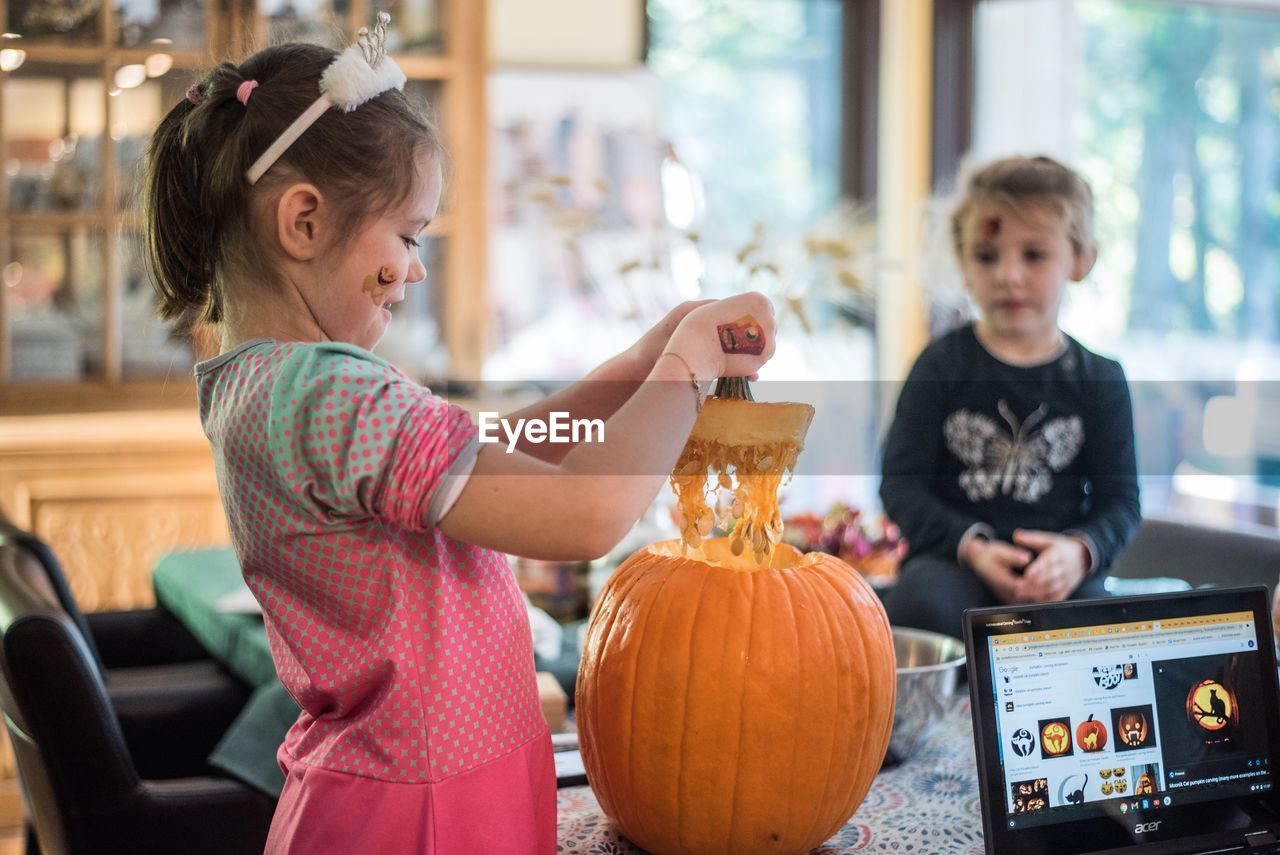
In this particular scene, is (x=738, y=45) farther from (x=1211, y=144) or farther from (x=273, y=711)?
(x=273, y=711)

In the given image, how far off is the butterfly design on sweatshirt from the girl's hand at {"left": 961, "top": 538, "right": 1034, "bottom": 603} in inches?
6.7

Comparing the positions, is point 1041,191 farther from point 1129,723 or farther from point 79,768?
point 79,768

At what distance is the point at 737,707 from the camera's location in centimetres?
90

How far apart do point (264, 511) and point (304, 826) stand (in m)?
0.23

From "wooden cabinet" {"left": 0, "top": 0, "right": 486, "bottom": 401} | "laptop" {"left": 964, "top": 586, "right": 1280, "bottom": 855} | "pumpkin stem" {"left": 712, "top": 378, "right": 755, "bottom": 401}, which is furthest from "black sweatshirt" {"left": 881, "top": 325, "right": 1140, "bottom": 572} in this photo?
"wooden cabinet" {"left": 0, "top": 0, "right": 486, "bottom": 401}

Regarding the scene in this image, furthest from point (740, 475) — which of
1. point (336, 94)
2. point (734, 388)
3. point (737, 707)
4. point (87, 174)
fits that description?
point (87, 174)

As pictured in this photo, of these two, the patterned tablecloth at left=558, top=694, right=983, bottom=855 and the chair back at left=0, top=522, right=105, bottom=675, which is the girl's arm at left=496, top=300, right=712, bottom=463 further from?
the chair back at left=0, top=522, right=105, bottom=675

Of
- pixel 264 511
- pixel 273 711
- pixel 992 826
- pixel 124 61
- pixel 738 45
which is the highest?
pixel 738 45

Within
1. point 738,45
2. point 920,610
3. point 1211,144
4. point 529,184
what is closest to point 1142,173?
point 1211,144

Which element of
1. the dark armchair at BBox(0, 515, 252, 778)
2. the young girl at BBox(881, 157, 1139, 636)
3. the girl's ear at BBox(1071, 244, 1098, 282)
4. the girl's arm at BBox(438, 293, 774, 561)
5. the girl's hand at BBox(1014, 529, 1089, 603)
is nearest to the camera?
the girl's arm at BBox(438, 293, 774, 561)

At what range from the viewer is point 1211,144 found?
11.9 ft

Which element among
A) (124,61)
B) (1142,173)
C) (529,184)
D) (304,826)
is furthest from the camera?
(1142,173)

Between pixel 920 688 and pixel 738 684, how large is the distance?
25cm

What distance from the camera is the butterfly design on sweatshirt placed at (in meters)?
1.81
